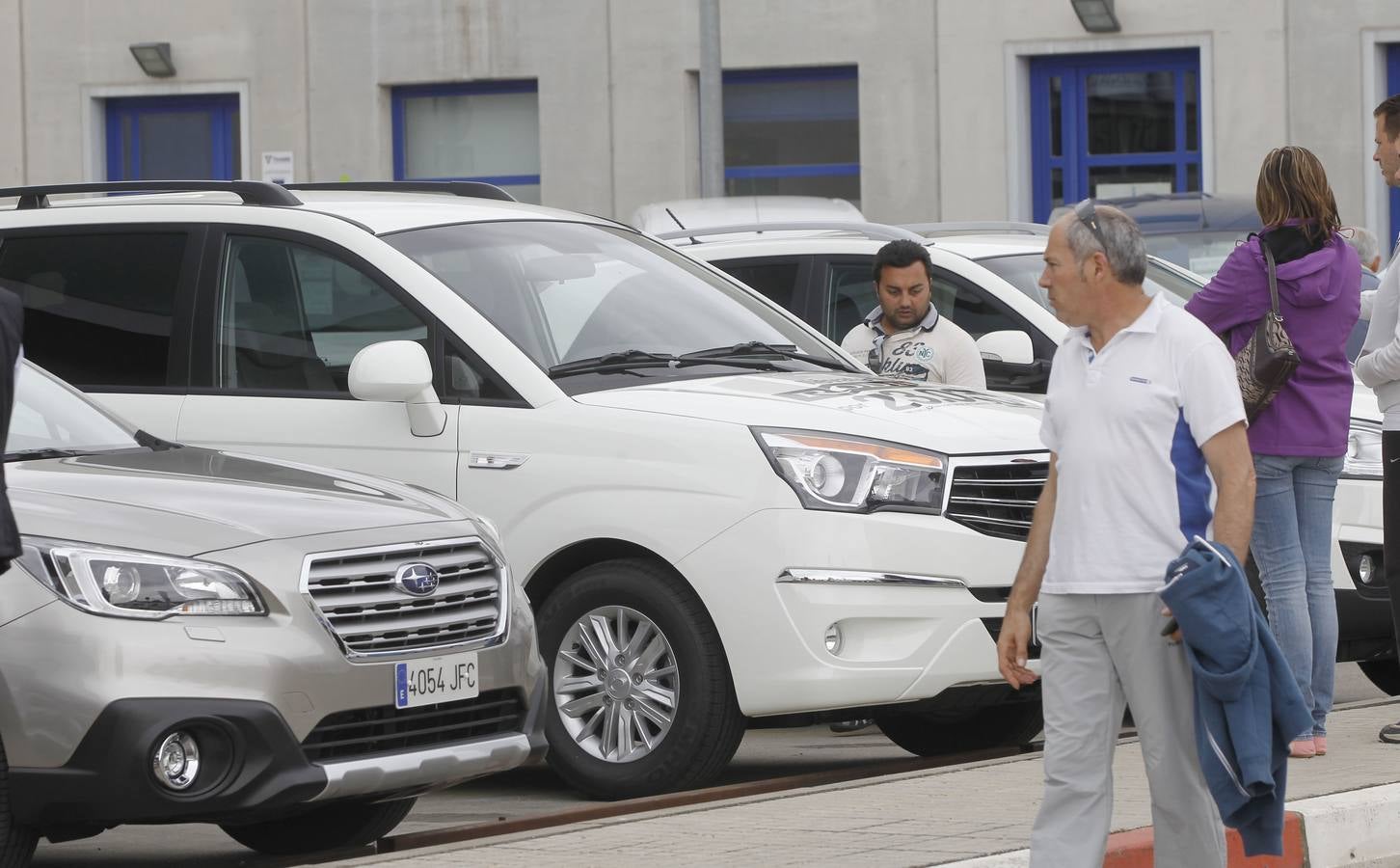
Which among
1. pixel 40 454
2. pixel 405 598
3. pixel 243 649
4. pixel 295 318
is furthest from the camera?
pixel 295 318

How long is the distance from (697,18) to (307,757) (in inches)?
716

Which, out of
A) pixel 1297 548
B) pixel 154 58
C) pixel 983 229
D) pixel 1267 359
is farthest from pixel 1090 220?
pixel 154 58

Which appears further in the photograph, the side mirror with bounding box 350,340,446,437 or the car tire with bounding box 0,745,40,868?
the side mirror with bounding box 350,340,446,437

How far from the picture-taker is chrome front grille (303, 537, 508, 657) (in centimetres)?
613

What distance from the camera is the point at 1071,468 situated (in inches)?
207

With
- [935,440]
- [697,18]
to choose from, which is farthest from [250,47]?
[935,440]

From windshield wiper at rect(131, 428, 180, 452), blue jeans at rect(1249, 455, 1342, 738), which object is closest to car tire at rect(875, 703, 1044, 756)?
blue jeans at rect(1249, 455, 1342, 738)

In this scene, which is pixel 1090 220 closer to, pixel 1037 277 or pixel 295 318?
pixel 295 318

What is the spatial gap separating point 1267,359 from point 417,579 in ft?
8.95

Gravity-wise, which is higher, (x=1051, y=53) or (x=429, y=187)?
(x=1051, y=53)

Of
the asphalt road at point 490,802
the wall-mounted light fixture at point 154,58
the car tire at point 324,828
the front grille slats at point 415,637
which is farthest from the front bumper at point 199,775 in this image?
the wall-mounted light fixture at point 154,58

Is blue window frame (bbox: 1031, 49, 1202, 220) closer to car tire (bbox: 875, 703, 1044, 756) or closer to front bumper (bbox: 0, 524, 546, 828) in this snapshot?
car tire (bbox: 875, 703, 1044, 756)

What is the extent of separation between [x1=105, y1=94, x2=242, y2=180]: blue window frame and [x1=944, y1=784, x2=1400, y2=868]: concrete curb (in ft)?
67.2

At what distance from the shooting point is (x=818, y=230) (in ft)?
36.6
